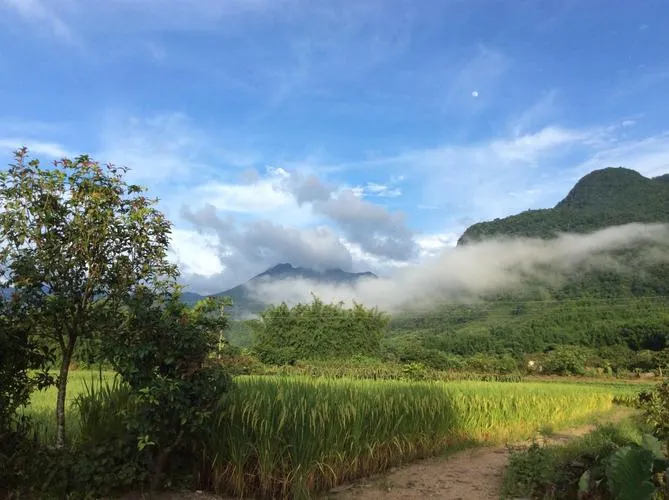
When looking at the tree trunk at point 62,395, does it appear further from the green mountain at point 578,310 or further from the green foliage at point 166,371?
the green mountain at point 578,310

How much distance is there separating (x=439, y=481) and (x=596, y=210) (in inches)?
5571

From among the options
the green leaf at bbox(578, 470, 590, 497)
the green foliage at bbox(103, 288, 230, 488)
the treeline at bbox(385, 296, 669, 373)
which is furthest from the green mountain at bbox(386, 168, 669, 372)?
the green foliage at bbox(103, 288, 230, 488)

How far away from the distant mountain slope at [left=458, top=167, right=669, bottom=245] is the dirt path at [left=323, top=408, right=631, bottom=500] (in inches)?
4744

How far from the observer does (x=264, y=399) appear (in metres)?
6.13

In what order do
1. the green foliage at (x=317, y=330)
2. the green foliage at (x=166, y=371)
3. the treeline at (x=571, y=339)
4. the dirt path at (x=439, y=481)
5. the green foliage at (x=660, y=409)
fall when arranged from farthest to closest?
the treeline at (x=571, y=339)
the green foliage at (x=317, y=330)
the green foliage at (x=660, y=409)
the dirt path at (x=439, y=481)
the green foliage at (x=166, y=371)

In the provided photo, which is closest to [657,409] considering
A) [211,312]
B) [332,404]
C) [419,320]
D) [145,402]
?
[332,404]

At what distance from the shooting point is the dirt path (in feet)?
19.6

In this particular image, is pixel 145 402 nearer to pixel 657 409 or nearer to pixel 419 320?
pixel 657 409

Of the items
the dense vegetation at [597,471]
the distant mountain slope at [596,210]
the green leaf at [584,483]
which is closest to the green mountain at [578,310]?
the distant mountain slope at [596,210]

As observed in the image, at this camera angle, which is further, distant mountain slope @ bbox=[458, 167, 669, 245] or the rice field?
distant mountain slope @ bbox=[458, 167, 669, 245]

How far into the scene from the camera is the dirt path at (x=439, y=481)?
19.6ft

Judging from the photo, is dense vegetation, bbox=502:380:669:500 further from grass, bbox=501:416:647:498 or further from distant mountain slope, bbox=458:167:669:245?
distant mountain slope, bbox=458:167:669:245

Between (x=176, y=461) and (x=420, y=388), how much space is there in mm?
5442

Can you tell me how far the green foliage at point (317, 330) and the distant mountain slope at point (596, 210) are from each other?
3695 inches
